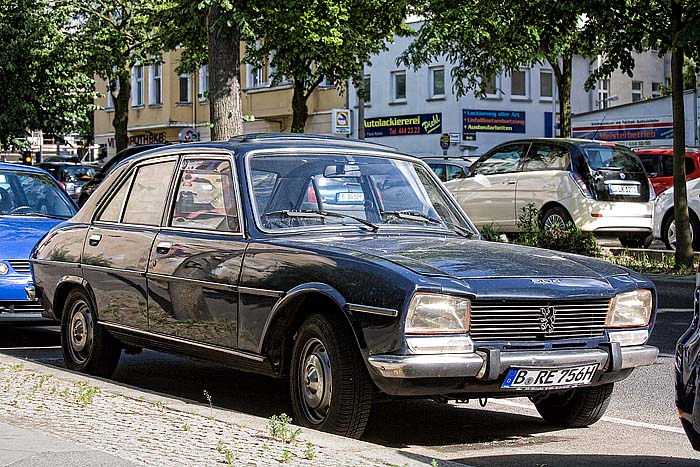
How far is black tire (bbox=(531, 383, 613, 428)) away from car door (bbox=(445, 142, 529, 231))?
45.3 ft

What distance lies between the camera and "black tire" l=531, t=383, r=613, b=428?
7723 mm

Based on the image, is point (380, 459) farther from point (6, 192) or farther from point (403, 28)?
point (403, 28)

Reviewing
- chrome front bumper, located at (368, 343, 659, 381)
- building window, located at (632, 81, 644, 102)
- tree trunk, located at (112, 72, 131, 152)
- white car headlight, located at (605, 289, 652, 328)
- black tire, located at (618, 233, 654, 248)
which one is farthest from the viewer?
building window, located at (632, 81, 644, 102)

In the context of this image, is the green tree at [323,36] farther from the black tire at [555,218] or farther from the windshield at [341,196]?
the windshield at [341,196]

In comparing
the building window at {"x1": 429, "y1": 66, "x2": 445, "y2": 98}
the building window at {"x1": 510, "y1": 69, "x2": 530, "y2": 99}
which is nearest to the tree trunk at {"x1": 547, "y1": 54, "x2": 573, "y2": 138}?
the building window at {"x1": 429, "y1": 66, "x2": 445, "y2": 98}

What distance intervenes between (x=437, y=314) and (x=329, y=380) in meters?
0.75

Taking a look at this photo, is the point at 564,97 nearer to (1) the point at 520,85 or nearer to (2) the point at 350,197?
(2) the point at 350,197

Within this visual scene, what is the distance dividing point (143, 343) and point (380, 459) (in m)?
3.24

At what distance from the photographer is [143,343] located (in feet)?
29.0

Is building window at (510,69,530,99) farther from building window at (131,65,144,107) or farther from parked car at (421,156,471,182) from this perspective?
parked car at (421,156,471,182)

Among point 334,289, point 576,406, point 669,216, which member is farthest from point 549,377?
point 669,216

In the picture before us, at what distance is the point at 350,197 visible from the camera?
8.19m

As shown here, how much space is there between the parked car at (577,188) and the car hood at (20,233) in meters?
9.79

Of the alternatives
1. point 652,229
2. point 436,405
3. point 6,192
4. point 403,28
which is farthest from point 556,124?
point 436,405
